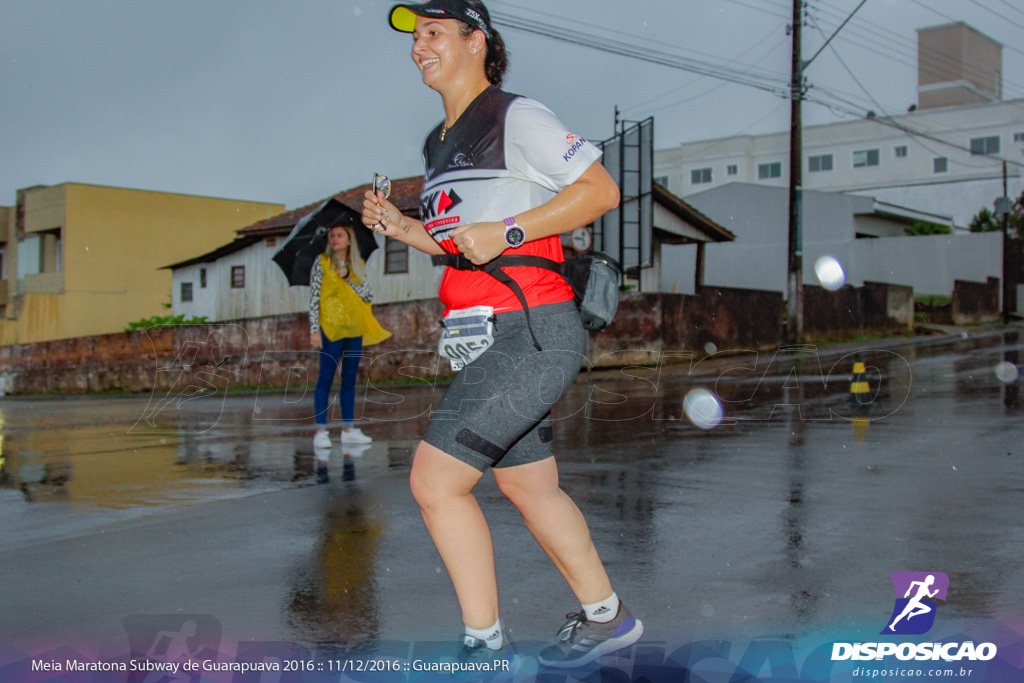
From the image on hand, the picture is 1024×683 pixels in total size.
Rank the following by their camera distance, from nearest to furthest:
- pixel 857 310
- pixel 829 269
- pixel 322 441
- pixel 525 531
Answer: pixel 525 531
pixel 322 441
pixel 857 310
pixel 829 269

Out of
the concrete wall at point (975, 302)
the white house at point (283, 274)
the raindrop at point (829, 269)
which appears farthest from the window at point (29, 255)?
the concrete wall at point (975, 302)

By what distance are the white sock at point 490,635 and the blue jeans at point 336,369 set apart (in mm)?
5442

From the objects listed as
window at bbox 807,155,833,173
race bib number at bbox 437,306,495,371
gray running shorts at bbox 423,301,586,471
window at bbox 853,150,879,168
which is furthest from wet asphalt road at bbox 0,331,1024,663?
window at bbox 807,155,833,173

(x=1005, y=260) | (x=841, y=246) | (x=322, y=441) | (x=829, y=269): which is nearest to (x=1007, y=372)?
(x=322, y=441)

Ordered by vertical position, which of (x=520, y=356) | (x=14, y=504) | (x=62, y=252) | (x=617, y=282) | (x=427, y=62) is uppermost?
A: (x=62, y=252)

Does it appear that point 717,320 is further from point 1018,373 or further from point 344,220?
point 344,220

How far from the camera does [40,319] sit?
43062mm

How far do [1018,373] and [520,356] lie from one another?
14109 mm

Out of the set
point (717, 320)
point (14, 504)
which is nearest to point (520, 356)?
point (14, 504)

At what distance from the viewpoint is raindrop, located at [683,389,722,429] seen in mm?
9641

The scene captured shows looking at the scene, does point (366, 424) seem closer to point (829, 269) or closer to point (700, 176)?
point (829, 269)

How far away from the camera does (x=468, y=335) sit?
9.29 ft

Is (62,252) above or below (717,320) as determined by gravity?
above

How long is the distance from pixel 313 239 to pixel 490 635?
598 cm
